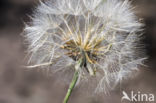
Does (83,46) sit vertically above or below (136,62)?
above

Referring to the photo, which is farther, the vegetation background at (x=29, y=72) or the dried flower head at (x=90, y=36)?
the vegetation background at (x=29, y=72)

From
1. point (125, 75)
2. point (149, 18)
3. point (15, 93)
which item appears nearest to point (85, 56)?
point (125, 75)

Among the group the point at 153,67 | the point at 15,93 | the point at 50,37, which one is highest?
the point at 50,37

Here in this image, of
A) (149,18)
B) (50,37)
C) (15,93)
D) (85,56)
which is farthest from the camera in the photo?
(149,18)

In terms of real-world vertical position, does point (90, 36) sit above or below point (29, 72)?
above

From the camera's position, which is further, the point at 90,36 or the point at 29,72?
the point at 29,72

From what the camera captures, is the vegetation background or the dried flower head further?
the vegetation background

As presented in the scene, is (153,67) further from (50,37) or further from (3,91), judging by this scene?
(50,37)

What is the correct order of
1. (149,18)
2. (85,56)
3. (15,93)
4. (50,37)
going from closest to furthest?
(85,56) < (50,37) < (15,93) < (149,18)
